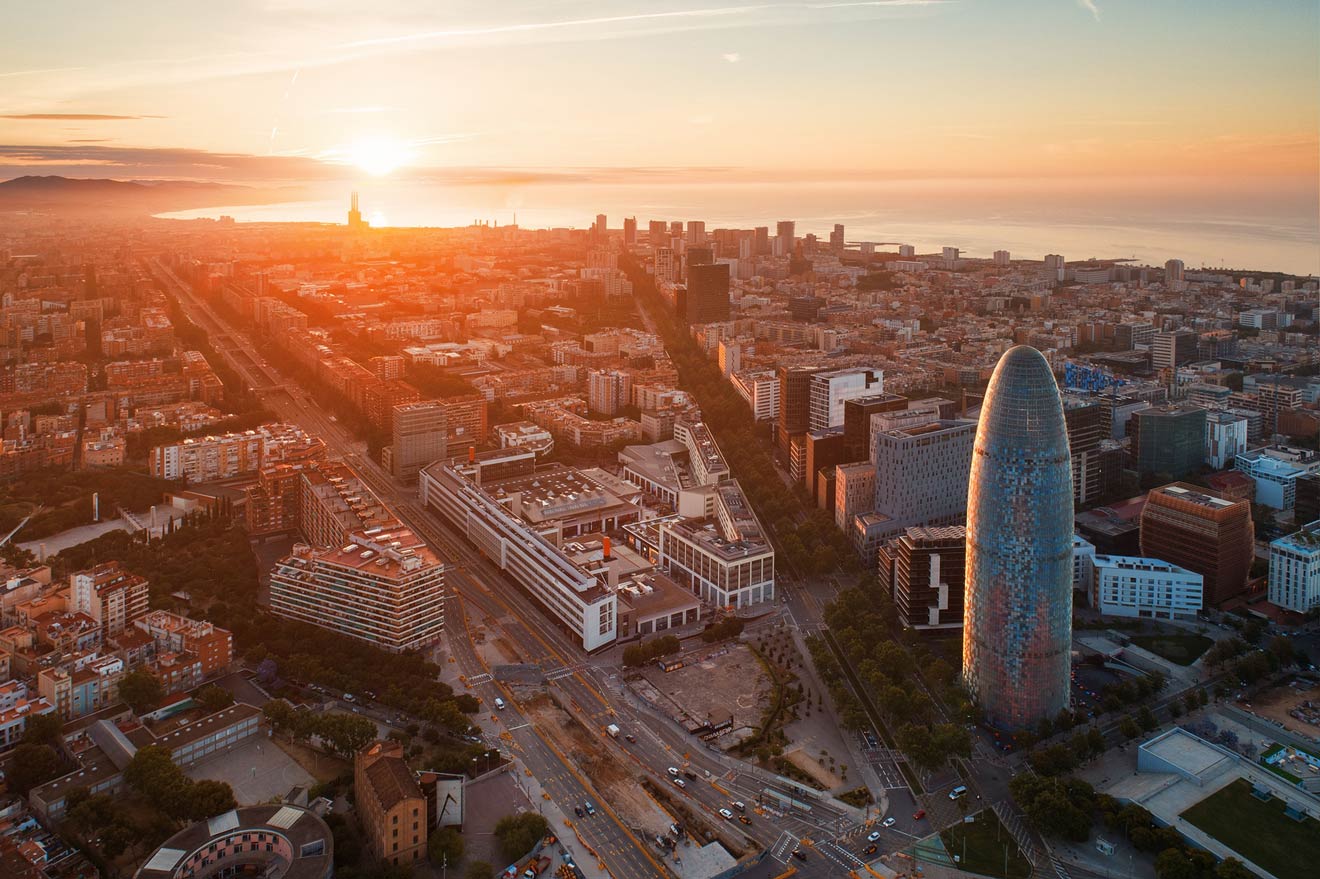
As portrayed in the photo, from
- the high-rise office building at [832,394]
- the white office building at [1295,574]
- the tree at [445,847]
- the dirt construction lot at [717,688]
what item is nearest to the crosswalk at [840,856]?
the dirt construction lot at [717,688]

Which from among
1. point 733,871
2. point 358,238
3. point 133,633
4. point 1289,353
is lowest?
point 733,871

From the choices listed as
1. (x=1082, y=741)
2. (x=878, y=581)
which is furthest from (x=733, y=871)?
(x=878, y=581)

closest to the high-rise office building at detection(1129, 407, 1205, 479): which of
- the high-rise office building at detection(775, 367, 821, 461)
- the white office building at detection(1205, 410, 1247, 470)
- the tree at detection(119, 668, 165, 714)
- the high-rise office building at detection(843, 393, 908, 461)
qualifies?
the white office building at detection(1205, 410, 1247, 470)

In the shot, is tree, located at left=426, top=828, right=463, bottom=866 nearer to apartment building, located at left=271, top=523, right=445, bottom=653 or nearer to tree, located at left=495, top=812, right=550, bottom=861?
tree, located at left=495, top=812, right=550, bottom=861

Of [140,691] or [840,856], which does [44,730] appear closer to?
[140,691]

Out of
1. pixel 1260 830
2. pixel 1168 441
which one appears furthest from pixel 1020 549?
pixel 1168 441

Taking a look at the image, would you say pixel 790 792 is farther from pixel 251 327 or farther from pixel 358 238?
pixel 358 238
